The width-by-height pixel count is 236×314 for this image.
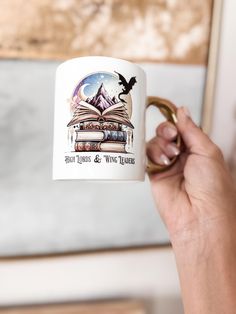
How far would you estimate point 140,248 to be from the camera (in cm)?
93

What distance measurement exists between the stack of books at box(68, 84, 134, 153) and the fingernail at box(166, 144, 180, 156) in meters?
0.20

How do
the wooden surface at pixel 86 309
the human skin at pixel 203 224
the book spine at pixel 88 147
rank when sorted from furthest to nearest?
the wooden surface at pixel 86 309, the human skin at pixel 203 224, the book spine at pixel 88 147

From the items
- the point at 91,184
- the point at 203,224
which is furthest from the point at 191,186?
the point at 91,184

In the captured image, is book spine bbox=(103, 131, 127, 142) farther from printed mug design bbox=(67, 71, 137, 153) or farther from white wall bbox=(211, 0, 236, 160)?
white wall bbox=(211, 0, 236, 160)

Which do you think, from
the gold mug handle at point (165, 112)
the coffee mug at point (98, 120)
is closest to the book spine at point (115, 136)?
the coffee mug at point (98, 120)

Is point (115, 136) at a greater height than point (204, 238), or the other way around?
point (115, 136)

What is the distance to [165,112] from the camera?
830mm

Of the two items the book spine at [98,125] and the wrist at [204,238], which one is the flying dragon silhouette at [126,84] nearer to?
the book spine at [98,125]

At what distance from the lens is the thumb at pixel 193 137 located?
2.53 feet

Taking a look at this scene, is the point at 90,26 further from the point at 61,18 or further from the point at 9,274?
the point at 9,274

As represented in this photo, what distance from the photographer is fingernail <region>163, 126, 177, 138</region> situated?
809 mm

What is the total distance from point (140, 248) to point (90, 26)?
0.49 m

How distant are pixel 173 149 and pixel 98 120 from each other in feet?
0.77

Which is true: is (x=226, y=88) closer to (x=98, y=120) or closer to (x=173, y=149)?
(x=173, y=149)
